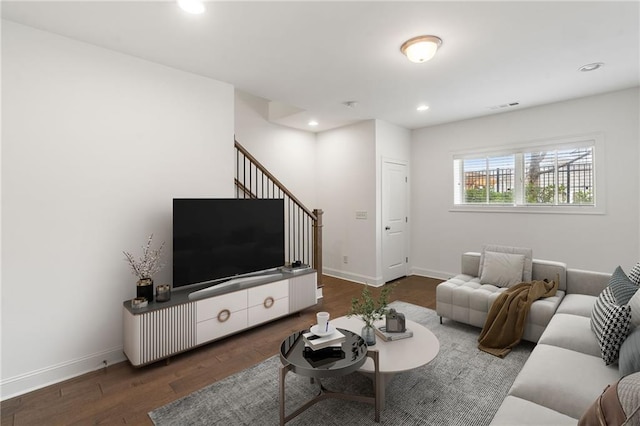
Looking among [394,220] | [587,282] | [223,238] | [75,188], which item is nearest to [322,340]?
[223,238]

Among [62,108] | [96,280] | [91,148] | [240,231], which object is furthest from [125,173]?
[240,231]

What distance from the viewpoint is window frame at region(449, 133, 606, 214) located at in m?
3.83

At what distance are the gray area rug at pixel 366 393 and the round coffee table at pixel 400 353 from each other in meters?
0.17

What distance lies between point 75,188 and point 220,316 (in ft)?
5.31

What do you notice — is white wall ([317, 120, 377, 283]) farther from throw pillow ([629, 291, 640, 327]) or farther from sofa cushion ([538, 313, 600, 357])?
throw pillow ([629, 291, 640, 327])

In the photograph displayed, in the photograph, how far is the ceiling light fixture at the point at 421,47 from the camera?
2.44 metres

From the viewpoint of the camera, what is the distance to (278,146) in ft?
17.4

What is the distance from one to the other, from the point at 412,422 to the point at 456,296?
1.63 metres

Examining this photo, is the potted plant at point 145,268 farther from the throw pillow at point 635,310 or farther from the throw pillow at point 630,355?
the throw pillow at point 635,310

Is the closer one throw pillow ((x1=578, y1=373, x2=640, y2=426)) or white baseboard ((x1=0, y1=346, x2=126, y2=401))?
throw pillow ((x1=578, y1=373, x2=640, y2=426))

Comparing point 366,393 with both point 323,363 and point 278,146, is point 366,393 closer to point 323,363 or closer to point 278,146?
point 323,363

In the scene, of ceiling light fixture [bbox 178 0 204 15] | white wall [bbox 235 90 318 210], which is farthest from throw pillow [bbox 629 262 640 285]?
white wall [bbox 235 90 318 210]

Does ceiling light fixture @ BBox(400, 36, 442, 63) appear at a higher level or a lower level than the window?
higher

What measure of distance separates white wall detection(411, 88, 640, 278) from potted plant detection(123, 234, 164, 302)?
430 cm
